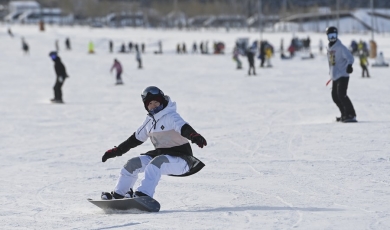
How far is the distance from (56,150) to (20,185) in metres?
2.97

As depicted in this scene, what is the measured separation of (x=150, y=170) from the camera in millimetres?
5789

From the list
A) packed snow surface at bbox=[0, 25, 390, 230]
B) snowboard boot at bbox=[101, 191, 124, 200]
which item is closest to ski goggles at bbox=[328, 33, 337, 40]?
packed snow surface at bbox=[0, 25, 390, 230]

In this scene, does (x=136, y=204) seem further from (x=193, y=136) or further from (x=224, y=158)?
(x=224, y=158)

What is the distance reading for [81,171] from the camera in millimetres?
8547

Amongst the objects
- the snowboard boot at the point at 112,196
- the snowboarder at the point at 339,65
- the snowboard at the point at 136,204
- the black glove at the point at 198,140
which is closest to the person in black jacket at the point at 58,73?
the snowboarder at the point at 339,65

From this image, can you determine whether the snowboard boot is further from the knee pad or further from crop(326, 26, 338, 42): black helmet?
crop(326, 26, 338, 42): black helmet

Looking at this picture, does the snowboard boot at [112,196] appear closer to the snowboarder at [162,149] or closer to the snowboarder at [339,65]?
the snowboarder at [162,149]

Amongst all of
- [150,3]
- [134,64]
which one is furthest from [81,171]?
[150,3]

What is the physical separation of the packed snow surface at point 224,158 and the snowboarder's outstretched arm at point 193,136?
0.49 m

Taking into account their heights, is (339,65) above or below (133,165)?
above

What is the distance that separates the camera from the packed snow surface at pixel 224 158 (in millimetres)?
5621

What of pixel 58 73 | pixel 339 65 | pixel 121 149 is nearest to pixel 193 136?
pixel 121 149

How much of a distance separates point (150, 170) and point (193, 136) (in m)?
0.42

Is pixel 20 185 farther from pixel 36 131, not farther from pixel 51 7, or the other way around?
pixel 51 7
